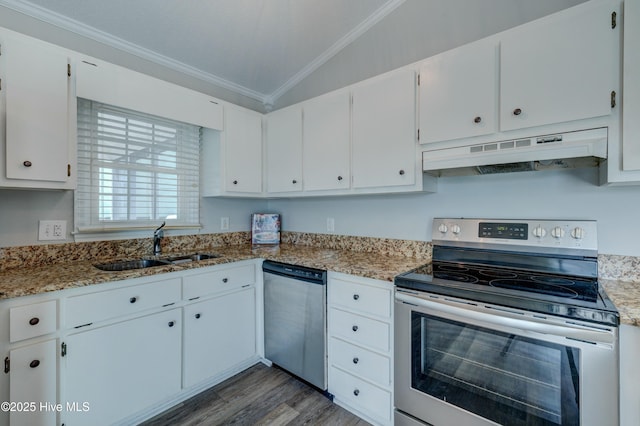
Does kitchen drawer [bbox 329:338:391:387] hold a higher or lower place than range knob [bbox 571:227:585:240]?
lower

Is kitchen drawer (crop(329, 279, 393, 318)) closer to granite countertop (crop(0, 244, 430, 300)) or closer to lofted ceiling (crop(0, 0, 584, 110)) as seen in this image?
granite countertop (crop(0, 244, 430, 300))

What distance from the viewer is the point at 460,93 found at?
163 centimetres

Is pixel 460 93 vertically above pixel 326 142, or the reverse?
pixel 460 93

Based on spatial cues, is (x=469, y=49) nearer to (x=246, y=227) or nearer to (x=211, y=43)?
(x=211, y=43)

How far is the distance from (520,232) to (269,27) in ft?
7.54

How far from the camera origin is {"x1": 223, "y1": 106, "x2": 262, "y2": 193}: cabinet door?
2.47 m

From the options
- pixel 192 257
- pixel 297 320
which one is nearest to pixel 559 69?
pixel 297 320

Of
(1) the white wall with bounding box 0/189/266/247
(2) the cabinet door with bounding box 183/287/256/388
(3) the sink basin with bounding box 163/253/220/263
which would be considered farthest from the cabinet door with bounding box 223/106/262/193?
(1) the white wall with bounding box 0/189/266/247

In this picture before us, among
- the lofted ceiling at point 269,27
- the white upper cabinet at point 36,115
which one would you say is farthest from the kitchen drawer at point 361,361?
the lofted ceiling at point 269,27

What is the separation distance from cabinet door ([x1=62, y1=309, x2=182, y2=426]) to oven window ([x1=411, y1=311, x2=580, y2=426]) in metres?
1.48

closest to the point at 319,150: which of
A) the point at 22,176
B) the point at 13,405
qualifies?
the point at 22,176

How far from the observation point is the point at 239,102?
292 centimetres

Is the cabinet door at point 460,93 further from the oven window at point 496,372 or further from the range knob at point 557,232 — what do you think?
the oven window at point 496,372

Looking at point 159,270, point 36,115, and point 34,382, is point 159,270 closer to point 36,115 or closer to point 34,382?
point 34,382
